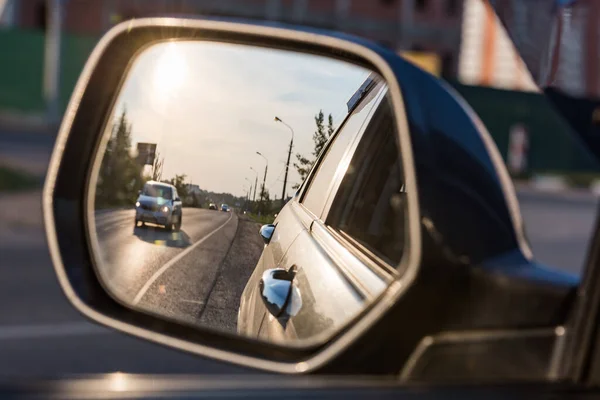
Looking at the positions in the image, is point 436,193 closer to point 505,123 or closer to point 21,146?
point 505,123

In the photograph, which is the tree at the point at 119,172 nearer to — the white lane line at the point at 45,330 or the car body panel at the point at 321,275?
the car body panel at the point at 321,275

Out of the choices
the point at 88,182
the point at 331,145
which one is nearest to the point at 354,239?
the point at 331,145

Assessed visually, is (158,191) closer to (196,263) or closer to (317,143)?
(196,263)

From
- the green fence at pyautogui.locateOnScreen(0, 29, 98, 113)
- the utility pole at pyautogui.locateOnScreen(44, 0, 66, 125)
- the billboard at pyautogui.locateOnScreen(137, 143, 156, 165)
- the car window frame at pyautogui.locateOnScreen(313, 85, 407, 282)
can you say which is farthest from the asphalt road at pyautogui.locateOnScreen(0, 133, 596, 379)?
the green fence at pyautogui.locateOnScreen(0, 29, 98, 113)

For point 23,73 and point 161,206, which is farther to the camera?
point 23,73

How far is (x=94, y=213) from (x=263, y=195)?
36 cm

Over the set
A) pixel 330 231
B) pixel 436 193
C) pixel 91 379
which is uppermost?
pixel 436 193

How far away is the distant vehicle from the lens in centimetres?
130

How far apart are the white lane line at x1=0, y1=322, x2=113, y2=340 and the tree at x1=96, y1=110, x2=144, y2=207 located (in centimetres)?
473

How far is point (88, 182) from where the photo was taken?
147 cm

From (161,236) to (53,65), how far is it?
2452 cm

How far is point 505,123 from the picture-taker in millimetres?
2959

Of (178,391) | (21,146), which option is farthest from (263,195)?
(21,146)

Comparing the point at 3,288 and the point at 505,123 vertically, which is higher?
the point at 505,123
